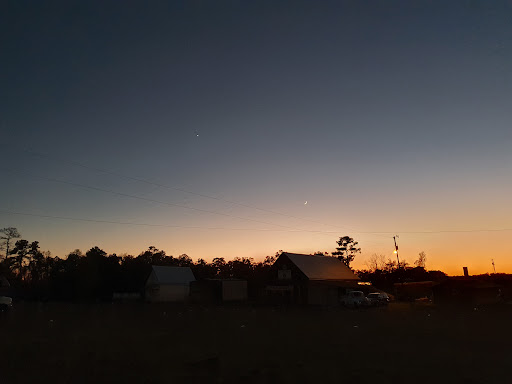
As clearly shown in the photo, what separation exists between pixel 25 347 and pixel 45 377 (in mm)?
5704

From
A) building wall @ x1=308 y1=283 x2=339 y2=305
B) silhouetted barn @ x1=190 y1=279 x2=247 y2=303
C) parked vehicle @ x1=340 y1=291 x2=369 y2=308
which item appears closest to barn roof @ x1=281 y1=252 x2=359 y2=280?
building wall @ x1=308 y1=283 x2=339 y2=305

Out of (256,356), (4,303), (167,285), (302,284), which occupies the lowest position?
(256,356)

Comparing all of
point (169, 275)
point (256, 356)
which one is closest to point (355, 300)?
point (256, 356)

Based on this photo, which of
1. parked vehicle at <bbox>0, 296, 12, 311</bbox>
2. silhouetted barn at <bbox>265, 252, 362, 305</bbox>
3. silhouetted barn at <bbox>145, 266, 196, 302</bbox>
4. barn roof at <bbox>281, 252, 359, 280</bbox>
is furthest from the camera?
silhouetted barn at <bbox>145, 266, 196, 302</bbox>

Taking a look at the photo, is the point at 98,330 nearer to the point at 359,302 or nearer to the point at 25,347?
the point at 25,347

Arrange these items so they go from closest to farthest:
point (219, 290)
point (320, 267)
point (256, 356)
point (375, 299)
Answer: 1. point (256, 356)
2. point (375, 299)
3. point (219, 290)
4. point (320, 267)

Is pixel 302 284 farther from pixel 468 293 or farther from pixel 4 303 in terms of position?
pixel 4 303

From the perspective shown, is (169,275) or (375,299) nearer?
(375,299)

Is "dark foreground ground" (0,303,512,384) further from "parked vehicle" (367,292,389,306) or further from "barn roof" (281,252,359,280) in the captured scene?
"barn roof" (281,252,359,280)

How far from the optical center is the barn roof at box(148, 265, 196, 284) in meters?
64.2

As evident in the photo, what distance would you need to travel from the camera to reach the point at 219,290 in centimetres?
5612

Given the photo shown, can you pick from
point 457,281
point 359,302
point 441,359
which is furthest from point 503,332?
point 457,281

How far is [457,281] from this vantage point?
49.2 meters

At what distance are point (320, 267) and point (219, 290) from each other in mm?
15290
